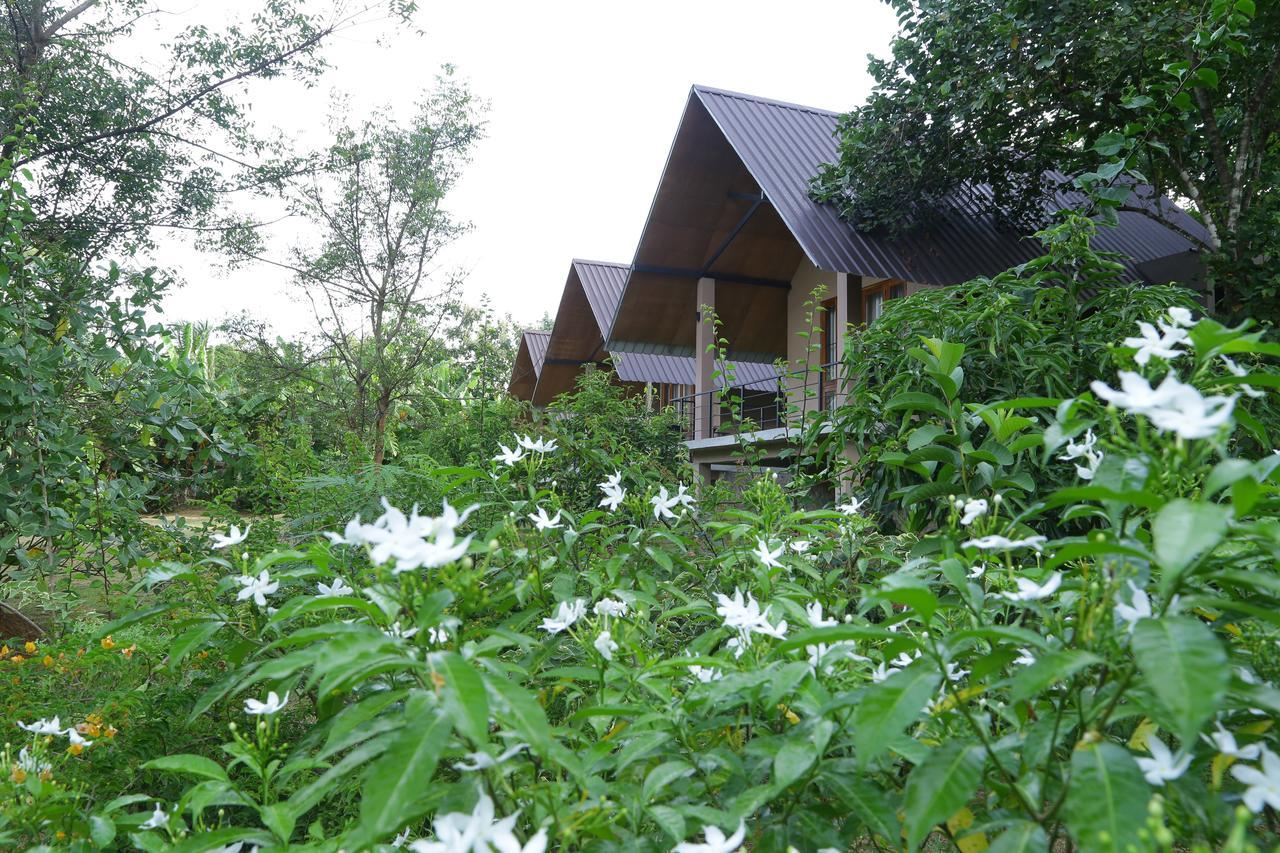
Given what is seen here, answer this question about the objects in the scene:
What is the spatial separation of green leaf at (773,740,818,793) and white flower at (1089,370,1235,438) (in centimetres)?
48

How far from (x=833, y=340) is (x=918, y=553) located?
9.63 meters

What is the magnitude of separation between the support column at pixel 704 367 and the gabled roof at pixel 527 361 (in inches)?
284

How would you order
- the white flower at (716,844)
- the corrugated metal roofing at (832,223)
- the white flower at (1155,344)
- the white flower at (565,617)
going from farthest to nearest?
the corrugated metal roofing at (832,223)
the white flower at (565,617)
the white flower at (1155,344)
the white flower at (716,844)

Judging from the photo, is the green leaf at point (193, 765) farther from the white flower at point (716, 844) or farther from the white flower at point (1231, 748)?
the white flower at point (1231, 748)

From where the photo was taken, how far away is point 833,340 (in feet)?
36.4

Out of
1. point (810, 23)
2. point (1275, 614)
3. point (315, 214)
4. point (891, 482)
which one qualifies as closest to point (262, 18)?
point (315, 214)

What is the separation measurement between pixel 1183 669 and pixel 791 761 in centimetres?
39

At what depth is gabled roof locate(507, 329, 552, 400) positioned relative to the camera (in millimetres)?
18952

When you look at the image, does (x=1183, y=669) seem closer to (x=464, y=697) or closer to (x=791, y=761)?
(x=791, y=761)

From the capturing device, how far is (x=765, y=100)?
447 inches

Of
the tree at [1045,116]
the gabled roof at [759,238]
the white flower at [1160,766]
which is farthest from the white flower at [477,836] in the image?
the gabled roof at [759,238]

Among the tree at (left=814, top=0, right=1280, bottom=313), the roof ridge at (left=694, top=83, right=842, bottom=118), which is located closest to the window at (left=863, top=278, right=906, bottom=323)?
the tree at (left=814, top=0, right=1280, bottom=313)

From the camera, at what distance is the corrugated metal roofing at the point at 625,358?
14.8 metres

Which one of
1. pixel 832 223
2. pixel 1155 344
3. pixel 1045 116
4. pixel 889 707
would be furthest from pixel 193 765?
pixel 1045 116
